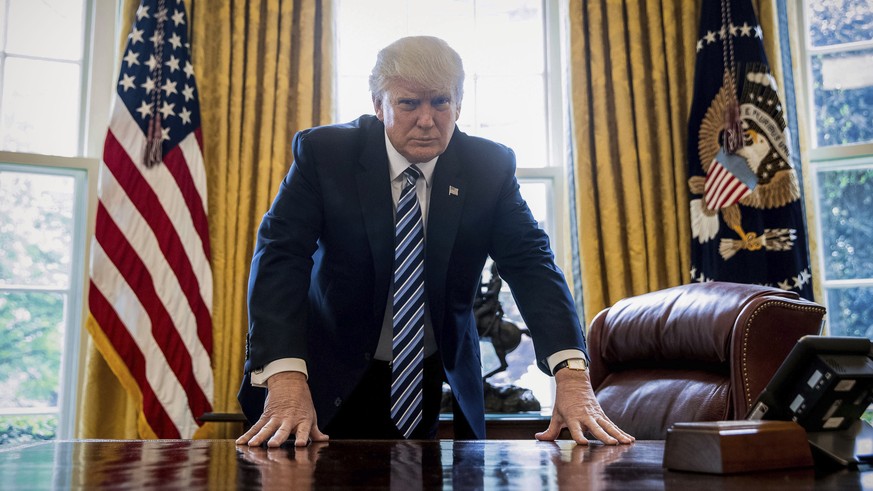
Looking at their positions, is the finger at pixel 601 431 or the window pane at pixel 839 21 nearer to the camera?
the finger at pixel 601 431

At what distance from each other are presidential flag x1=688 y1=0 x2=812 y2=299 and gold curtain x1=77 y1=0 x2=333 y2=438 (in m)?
1.66

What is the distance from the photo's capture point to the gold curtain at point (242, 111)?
3479mm

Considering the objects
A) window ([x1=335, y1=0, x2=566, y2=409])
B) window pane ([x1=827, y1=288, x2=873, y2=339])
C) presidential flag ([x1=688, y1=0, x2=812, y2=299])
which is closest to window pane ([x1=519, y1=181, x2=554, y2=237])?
window ([x1=335, y1=0, x2=566, y2=409])

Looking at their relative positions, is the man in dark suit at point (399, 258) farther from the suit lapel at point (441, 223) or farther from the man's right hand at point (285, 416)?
the man's right hand at point (285, 416)

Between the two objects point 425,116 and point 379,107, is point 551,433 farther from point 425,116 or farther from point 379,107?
point 379,107

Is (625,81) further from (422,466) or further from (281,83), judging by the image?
(422,466)

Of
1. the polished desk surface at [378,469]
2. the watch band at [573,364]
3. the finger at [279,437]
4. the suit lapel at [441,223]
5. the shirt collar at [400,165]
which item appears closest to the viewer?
the polished desk surface at [378,469]

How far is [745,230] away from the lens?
3406mm

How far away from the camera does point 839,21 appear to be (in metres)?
3.82

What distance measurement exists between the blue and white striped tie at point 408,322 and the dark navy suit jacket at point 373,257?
0.08 feet

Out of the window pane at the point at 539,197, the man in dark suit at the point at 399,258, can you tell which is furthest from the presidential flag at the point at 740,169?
the man in dark suit at the point at 399,258

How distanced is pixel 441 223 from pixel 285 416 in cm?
65

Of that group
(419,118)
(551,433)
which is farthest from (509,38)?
(551,433)

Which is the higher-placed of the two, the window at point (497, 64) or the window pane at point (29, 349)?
the window at point (497, 64)
